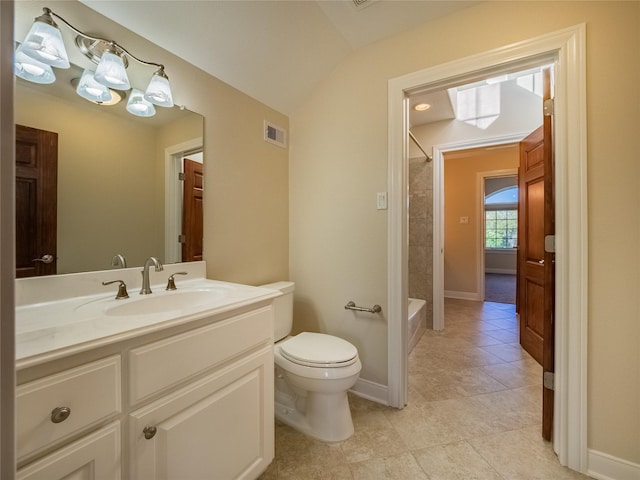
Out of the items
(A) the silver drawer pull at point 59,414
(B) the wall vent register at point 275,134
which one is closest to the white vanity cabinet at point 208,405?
(A) the silver drawer pull at point 59,414

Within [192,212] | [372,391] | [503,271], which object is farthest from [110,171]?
[503,271]

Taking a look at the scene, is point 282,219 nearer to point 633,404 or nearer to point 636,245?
point 636,245

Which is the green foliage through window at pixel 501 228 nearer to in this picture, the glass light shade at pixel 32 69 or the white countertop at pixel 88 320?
the white countertop at pixel 88 320

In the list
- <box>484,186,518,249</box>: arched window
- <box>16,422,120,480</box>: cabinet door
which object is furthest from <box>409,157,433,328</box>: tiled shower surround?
<box>484,186,518,249</box>: arched window

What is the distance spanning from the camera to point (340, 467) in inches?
48.9

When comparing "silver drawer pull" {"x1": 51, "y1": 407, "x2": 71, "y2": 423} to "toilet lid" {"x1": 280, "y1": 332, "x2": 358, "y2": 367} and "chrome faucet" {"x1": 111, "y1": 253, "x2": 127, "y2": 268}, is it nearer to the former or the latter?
"chrome faucet" {"x1": 111, "y1": 253, "x2": 127, "y2": 268}

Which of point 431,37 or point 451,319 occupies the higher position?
point 431,37

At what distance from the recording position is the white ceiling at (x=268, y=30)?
1.25 metres

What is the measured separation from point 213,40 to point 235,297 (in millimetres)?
1344

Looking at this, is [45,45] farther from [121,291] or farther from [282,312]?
[282,312]

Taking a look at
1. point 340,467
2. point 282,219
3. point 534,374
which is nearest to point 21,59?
point 282,219

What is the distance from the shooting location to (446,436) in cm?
143

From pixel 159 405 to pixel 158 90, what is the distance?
1.35 m

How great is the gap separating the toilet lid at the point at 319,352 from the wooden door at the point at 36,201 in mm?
1081
